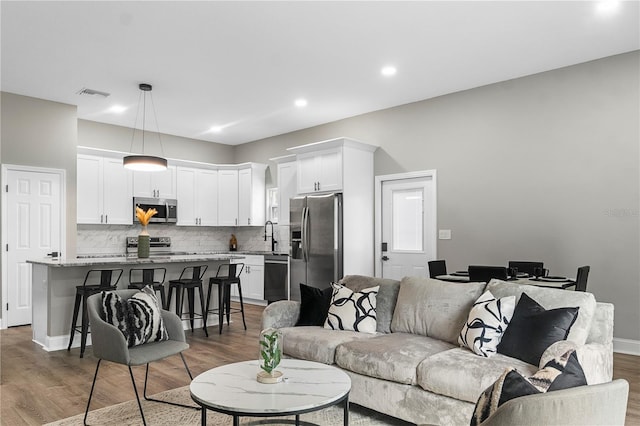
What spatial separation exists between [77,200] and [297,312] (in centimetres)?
479

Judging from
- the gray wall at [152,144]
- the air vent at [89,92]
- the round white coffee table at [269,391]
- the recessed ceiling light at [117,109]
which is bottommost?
the round white coffee table at [269,391]

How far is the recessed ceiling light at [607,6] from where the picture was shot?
3.72 metres

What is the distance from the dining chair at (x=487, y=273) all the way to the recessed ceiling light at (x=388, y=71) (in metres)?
2.40

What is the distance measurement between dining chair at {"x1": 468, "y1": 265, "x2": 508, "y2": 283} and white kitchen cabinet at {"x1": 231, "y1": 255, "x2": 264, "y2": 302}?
172 inches

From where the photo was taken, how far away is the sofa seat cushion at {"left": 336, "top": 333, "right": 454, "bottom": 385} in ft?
9.11

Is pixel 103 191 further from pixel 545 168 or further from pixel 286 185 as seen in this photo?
pixel 545 168

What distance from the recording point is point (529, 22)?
4.06 meters

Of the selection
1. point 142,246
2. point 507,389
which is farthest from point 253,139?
point 507,389

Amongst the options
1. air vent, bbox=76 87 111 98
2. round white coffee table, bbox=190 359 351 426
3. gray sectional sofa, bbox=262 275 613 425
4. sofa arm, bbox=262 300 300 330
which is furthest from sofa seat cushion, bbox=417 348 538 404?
air vent, bbox=76 87 111 98

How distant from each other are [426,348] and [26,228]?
567 centimetres

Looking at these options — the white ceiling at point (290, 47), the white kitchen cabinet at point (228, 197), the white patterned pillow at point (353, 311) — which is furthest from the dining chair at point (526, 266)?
the white kitchen cabinet at point (228, 197)

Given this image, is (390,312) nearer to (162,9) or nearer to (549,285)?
Answer: (549,285)

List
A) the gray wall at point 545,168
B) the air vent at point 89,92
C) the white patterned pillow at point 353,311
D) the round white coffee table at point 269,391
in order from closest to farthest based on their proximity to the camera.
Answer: the round white coffee table at point 269,391, the white patterned pillow at point 353,311, the gray wall at point 545,168, the air vent at point 89,92

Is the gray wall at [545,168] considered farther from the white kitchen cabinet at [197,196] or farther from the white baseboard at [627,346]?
the white kitchen cabinet at [197,196]
